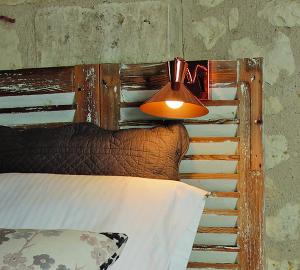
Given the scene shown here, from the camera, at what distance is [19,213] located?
1.50 m

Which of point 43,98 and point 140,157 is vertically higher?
point 43,98

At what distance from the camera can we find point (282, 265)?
1965 millimetres

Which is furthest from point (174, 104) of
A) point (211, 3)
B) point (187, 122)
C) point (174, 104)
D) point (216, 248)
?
point (216, 248)

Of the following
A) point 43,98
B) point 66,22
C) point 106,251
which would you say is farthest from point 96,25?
point 106,251

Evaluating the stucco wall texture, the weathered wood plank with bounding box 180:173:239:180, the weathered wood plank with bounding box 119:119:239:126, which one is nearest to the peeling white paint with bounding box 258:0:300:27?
the stucco wall texture

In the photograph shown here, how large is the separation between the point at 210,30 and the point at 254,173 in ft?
2.27

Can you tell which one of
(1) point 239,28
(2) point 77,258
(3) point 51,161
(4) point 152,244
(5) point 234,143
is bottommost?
(2) point 77,258

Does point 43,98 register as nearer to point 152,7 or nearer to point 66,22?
point 66,22

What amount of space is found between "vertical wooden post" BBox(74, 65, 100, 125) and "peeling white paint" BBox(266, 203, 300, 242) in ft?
3.04

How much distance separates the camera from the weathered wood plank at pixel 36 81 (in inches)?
82.7

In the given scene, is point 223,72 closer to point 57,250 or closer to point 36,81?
point 36,81

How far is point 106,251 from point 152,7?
4.11 ft

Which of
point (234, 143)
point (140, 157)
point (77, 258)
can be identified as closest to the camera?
point (77, 258)

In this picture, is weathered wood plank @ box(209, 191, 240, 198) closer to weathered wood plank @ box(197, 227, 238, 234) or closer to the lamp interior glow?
weathered wood plank @ box(197, 227, 238, 234)
